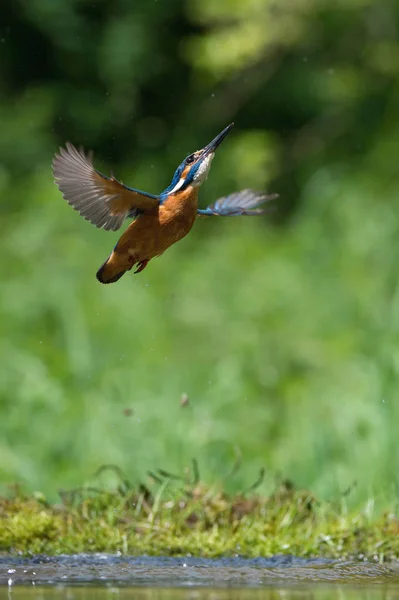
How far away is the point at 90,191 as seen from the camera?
101 inches

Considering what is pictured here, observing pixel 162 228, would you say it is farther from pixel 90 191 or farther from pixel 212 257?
pixel 212 257

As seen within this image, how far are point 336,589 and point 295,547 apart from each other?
0.55 m

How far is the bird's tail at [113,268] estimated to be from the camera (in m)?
2.62

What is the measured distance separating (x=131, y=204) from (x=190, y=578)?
5.41ft

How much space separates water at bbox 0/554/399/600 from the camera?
3.62 meters

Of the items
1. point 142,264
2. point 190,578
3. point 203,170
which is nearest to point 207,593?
point 190,578

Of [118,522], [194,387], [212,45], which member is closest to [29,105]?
[212,45]

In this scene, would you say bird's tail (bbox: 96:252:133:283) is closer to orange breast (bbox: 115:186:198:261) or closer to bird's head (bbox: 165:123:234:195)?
orange breast (bbox: 115:186:198:261)

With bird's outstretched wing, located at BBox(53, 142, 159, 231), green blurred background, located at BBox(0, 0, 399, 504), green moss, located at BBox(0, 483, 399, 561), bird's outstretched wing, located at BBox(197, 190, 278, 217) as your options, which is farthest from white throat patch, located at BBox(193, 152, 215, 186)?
green blurred background, located at BBox(0, 0, 399, 504)

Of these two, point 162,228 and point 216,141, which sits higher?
point 216,141

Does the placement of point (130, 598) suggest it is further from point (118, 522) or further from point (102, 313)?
point (102, 313)

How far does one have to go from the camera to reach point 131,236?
105 inches

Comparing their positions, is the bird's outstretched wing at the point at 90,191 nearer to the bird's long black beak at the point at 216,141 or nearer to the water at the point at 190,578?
the bird's long black beak at the point at 216,141

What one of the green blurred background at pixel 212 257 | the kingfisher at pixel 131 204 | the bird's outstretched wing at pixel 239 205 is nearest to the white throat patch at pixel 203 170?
the kingfisher at pixel 131 204
